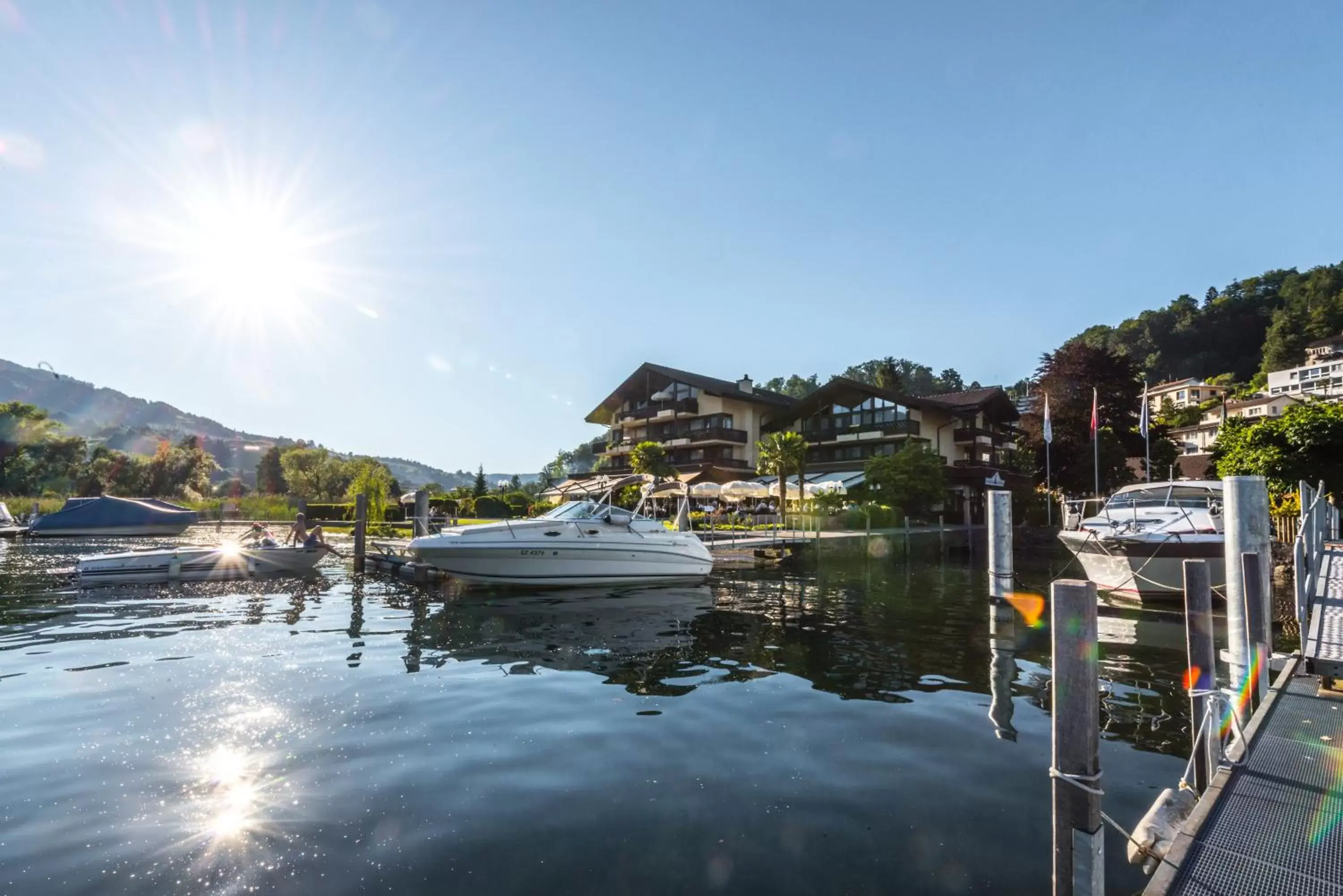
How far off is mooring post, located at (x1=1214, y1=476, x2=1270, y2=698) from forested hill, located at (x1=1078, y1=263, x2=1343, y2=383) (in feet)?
324

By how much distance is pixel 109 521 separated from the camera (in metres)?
37.0

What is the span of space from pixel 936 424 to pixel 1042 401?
6.82m

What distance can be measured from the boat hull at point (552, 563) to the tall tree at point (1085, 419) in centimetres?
3056

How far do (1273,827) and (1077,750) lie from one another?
4.50 feet

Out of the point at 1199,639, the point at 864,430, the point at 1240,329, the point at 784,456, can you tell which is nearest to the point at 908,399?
the point at 864,430

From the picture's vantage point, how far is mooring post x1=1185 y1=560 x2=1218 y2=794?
4863 mm

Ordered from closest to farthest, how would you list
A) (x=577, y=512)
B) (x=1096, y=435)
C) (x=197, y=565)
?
(x=577, y=512) → (x=197, y=565) → (x=1096, y=435)

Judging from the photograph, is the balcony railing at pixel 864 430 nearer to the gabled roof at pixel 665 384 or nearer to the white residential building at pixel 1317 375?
the gabled roof at pixel 665 384

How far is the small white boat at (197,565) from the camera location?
17.0 metres

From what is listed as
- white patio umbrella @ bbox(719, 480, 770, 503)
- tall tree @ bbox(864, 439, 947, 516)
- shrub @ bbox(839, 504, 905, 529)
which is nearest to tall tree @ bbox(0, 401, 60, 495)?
white patio umbrella @ bbox(719, 480, 770, 503)

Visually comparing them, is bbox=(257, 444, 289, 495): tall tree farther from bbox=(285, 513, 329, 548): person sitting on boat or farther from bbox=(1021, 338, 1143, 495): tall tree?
bbox=(1021, 338, 1143, 495): tall tree

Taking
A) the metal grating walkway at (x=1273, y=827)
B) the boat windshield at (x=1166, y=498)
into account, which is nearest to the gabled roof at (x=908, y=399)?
the boat windshield at (x=1166, y=498)

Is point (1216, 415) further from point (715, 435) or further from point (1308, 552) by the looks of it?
point (1308, 552)

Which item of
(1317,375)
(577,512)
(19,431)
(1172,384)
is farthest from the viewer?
(1172,384)
